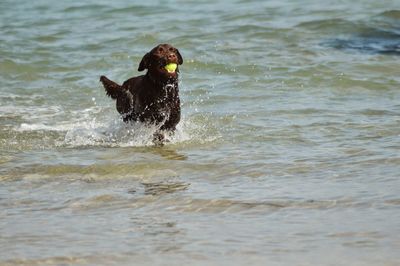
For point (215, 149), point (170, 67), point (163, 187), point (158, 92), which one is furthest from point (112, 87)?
point (163, 187)

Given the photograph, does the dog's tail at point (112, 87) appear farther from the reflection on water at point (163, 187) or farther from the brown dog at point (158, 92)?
the reflection on water at point (163, 187)

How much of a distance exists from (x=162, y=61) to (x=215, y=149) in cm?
104

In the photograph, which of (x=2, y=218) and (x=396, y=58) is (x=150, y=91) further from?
(x=396, y=58)

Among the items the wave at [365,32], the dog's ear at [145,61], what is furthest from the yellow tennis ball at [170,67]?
the wave at [365,32]

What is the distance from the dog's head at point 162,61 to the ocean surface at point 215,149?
700 millimetres

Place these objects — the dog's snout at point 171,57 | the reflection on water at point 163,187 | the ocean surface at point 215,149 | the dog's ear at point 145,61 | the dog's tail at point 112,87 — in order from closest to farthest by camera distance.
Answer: the ocean surface at point 215,149, the reflection on water at point 163,187, the dog's snout at point 171,57, the dog's ear at point 145,61, the dog's tail at point 112,87

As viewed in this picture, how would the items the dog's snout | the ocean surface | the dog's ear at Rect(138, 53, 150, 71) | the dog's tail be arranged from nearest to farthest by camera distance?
the ocean surface
the dog's snout
the dog's ear at Rect(138, 53, 150, 71)
the dog's tail

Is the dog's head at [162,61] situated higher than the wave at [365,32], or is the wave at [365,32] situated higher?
the dog's head at [162,61]

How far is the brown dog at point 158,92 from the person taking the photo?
29.4 feet

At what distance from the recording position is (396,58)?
1398cm

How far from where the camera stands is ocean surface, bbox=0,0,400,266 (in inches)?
218

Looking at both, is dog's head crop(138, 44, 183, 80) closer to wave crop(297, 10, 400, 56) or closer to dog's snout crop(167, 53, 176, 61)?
dog's snout crop(167, 53, 176, 61)

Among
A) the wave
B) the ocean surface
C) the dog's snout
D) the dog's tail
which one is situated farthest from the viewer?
the wave

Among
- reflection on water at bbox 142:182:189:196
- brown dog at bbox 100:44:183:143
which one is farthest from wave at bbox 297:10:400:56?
reflection on water at bbox 142:182:189:196
